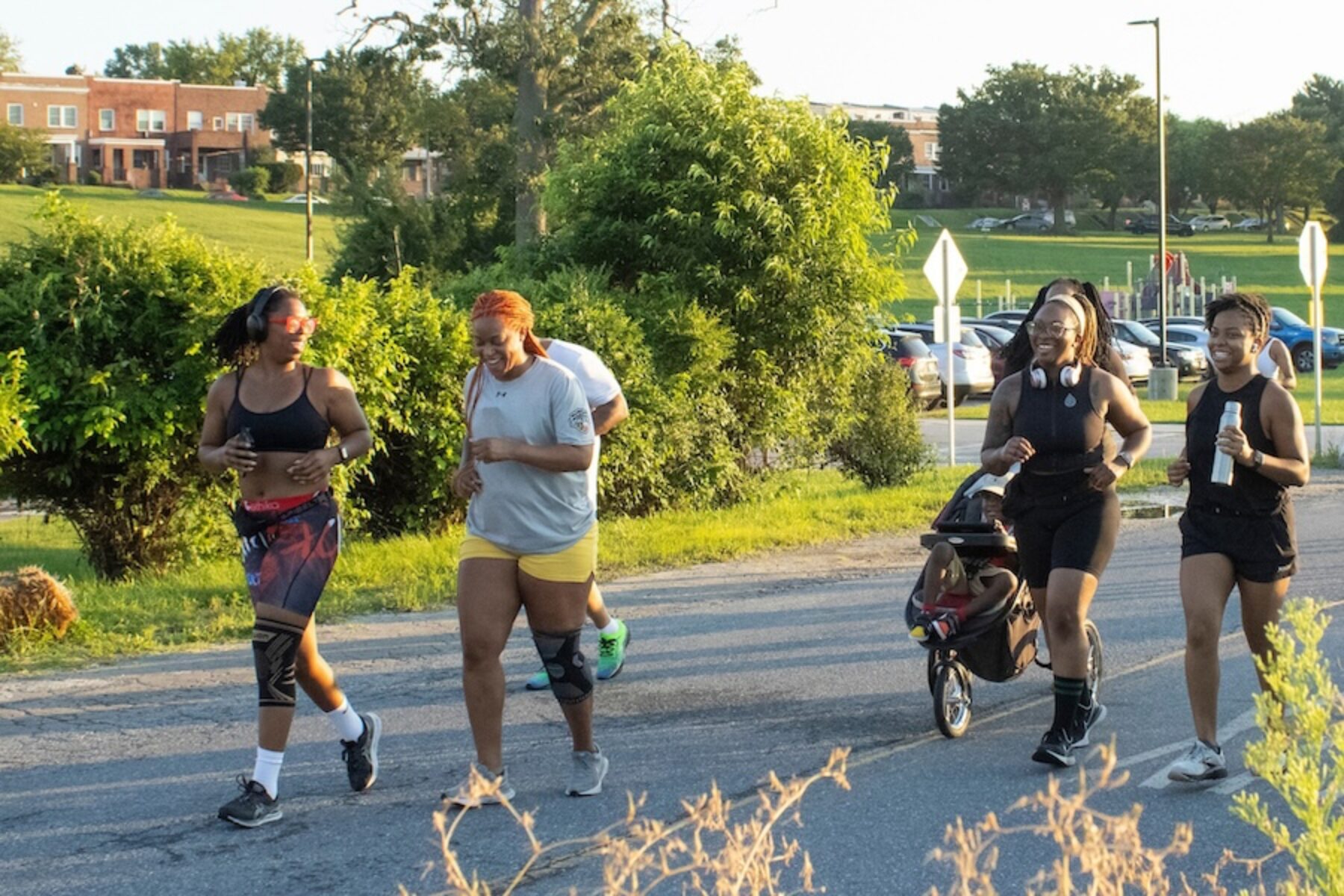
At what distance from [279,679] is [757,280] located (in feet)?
33.7

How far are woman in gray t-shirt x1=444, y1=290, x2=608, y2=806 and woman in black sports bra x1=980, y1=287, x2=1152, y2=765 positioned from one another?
169cm

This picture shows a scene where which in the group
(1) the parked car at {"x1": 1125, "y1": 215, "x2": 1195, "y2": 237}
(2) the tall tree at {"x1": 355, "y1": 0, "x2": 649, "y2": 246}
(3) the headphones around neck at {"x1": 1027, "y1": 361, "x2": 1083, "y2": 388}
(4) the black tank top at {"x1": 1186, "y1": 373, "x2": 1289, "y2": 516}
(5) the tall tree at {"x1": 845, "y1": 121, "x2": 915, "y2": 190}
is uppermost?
(5) the tall tree at {"x1": 845, "y1": 121, "x2": 915, "y2": 190}

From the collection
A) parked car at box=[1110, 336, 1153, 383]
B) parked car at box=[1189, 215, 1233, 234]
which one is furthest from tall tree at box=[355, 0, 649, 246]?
parked car at box=[1189, 215, 1233, 234]

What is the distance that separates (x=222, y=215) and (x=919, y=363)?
2454 inches

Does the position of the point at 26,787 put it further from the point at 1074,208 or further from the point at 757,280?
the point at 1074,208

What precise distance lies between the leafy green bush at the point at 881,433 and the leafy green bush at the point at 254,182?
90.5 m

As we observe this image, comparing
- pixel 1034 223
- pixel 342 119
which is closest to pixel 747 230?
pixel 342 119

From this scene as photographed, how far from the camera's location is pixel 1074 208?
13088 centimetres

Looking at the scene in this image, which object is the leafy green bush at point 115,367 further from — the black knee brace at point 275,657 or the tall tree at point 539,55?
the tall tree at point 539,55

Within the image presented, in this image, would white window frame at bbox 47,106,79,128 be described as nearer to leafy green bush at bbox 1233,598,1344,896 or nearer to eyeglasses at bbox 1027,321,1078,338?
eyeglasses at bbox 1027,321,1078,338

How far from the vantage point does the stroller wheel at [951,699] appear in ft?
24.3

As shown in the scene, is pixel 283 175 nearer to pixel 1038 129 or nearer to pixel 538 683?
pixel 1038 129

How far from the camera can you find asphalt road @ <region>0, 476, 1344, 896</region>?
5.80 meters

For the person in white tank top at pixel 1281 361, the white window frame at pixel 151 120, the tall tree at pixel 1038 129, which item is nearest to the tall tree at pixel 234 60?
the white window frame at pixel 151 120
